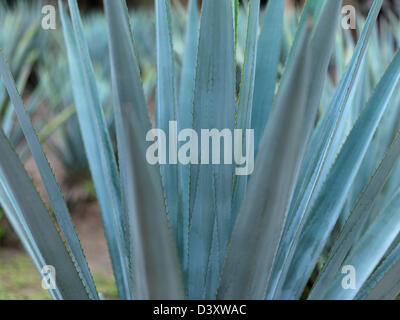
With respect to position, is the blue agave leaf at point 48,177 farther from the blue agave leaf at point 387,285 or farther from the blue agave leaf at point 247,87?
the blue agave leaf at point 387,285

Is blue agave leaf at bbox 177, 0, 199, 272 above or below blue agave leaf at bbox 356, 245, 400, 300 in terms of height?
above

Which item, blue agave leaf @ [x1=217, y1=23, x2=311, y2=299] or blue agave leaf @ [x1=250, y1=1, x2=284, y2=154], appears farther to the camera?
blue agave leaf @ [x1=250, y1=1, x2=284, y2=154]

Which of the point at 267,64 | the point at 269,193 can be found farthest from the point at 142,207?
the point at 267,64

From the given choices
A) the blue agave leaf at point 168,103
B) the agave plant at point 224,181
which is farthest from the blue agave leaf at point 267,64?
the blue agave leaf at point 168,103

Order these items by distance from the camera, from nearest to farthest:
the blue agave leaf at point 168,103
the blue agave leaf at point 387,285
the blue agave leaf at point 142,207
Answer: the blue agave leaf at point 142,207 < the blue agave leaf at point 387,285 < the blue agave leaf at point 168,103

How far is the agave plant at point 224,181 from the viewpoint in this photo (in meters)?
0.32

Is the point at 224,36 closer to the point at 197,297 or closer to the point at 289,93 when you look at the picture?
the point at 289,93

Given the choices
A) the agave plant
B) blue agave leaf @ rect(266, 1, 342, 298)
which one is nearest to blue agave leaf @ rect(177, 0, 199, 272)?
the agave plant

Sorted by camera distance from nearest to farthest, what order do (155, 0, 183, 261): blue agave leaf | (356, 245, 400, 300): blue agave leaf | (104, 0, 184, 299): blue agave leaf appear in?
(104, 0, 184, 299): blue agave leaf < (356, 245, 400, 300): blue agave leaf < (155, 0, 183, 261): blue agave leaf

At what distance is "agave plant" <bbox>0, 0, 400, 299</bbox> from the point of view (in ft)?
1.03

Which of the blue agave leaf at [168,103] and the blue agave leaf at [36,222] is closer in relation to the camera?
the blue agave leaf at [36,222]

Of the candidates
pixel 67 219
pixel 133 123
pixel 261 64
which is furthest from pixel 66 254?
pixel 261 64

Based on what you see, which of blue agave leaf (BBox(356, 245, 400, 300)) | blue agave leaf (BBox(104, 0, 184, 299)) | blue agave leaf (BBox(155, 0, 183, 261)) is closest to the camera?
blue agave leaf (BBox(104, 0, 184, 299))

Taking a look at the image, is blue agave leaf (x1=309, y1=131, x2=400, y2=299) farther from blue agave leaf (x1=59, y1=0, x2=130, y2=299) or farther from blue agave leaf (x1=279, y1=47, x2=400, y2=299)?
blue agave leaf (x1=59, y1=0, x2=130, y2=299)
